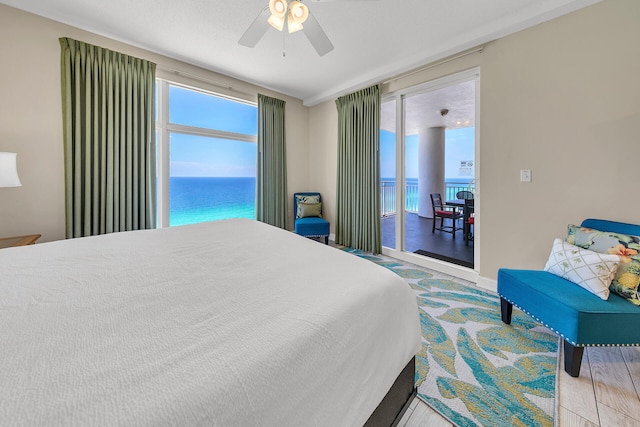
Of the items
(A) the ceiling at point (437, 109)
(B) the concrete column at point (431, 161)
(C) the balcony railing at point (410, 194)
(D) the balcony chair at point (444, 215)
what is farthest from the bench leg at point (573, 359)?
(B) the concrete column at point (431, 161)

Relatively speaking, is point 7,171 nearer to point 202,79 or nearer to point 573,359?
point 202,79

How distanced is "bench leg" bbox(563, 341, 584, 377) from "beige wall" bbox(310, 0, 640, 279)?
112 cm

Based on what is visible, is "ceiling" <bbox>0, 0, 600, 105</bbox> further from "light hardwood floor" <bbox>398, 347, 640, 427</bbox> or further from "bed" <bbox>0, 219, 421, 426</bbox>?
"light hardwood floor" <bbox>398, 347, 640, 427</bbox>

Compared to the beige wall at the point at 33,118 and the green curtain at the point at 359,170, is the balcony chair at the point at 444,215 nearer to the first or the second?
the green curtain at the point at 359,170

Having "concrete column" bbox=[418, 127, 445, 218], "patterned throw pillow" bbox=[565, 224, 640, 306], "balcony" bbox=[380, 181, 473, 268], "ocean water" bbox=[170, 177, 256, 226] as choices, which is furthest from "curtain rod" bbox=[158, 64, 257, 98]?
"concrete column" bbox=[418, 127, 445, 218]

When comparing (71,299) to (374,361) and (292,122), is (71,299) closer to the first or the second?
(374,361)

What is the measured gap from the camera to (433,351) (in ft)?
5.51

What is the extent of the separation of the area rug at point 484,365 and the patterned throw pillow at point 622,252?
0.54m

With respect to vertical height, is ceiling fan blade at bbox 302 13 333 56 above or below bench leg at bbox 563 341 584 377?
above

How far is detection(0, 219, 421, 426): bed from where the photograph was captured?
497mm

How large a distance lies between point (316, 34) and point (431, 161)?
17.1 feet

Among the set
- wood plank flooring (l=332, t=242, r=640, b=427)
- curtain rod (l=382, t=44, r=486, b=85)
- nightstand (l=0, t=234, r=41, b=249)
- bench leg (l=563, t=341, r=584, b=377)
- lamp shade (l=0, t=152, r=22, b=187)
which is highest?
curtain rod (l=382, t=44, r=486, b=85)

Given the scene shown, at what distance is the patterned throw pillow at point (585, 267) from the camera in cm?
149

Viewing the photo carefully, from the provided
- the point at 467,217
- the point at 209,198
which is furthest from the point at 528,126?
the point at 209,198
